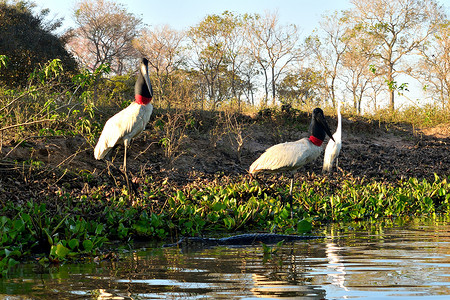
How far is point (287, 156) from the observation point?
27.1 ft

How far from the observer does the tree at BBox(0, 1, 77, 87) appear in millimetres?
16812

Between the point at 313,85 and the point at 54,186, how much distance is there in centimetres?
2791

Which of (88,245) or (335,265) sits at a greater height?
(88,245)

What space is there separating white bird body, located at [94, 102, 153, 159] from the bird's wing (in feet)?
6.41

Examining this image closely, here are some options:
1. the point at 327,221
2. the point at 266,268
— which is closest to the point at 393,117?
the point at 327,221

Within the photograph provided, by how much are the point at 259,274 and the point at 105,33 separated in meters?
34.7

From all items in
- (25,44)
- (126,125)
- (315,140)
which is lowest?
(315,140)

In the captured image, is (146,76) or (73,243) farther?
(146,76)

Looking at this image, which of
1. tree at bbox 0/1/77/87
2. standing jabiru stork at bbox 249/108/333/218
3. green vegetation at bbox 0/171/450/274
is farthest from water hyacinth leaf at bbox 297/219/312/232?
tree at bbox 0/1/77/87

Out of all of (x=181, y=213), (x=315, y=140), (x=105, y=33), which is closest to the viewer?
(x=181, y=213)

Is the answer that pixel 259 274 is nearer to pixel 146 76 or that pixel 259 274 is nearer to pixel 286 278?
pixel 286 278

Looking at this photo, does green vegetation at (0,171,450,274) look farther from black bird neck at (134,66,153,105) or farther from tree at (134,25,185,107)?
tree at (134,25,185,107)

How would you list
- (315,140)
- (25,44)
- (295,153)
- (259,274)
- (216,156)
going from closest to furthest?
(259,274), (295,153), (315,140), (216,156), (25,44)

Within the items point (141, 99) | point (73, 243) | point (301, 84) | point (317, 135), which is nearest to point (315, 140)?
point (317, 135)
